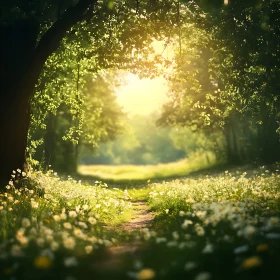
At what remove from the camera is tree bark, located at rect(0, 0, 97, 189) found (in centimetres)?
1071

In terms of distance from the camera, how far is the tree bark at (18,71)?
10711mm

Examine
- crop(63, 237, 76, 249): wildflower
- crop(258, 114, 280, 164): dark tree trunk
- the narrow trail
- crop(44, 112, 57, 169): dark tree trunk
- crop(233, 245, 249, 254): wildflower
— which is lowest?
the narrow trail

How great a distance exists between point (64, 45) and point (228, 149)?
2583cm

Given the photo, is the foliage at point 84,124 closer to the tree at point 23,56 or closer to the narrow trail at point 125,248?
the tree at point 23,56

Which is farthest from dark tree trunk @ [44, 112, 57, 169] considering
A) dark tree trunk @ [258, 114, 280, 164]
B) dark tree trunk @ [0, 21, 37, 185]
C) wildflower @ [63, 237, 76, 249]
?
wildflower @ [63, 237, 76, 249]

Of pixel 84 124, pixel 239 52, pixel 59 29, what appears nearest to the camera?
pixel 59 29

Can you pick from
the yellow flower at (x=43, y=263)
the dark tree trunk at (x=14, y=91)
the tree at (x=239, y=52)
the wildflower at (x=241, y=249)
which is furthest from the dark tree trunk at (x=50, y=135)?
the wildflower at (x=241, y=249)

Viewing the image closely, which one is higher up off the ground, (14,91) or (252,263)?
(14,91)

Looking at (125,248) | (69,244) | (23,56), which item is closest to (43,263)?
(69,244)

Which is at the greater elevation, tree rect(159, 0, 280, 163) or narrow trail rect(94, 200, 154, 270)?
tree rect(159, 0, 280, 163)

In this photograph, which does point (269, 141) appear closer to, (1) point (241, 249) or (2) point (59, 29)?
(2) point (59, 29)

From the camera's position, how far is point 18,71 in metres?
11.0

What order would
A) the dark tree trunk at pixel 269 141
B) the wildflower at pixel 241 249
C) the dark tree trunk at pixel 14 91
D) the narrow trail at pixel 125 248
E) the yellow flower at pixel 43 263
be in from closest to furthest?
the yellow flower at pixel 43 263 < the wildflower at pixel 241 249 < the narrow trail at pixel 125 248 < the dark tree trunk at pixel 14 91 < the dark tree trunk at pixel 269 141

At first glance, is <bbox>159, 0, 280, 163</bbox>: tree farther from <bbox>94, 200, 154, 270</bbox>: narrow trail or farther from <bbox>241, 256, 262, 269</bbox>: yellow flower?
<bbox>241, 256, 262, 269</bbox>: yellow flower
